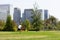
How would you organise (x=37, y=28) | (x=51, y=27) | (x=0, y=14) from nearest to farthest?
(x=37, y=28) → (x=51, y=27) → (x=0, y=14)

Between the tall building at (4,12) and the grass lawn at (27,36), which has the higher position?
the tall building at (4,12)

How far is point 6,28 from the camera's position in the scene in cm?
6284

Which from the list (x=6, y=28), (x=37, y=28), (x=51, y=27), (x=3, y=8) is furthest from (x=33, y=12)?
(x=3, y=8)

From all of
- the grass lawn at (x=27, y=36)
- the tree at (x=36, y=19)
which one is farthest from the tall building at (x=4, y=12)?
the grass lawn at (x=27, y=36)

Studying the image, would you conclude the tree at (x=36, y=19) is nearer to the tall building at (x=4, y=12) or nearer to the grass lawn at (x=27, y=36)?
the grass lawn at (x=27, y=36)

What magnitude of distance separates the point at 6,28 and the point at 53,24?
130 feet

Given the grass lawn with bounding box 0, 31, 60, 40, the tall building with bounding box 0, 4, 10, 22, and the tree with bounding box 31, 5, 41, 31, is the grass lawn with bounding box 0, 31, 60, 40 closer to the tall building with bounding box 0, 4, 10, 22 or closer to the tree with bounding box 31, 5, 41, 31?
the tree with bounding box 31, 5, 41, 31

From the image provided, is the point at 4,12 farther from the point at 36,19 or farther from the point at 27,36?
the point at 27,36

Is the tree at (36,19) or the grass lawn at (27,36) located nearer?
the grass lawn at (27,36)

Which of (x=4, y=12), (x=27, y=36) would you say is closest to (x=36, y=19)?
(x=27, y=36)

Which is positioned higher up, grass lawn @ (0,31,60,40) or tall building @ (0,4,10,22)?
tall building @ (0,4,10,22)

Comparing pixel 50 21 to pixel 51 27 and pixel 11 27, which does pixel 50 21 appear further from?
pixel 11 27

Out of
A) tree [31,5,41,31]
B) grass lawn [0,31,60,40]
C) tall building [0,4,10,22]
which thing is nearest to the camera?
grass lawn [0,31,60,40]

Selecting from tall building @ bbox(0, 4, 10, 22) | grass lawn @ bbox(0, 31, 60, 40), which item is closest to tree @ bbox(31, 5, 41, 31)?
grass lawn @ bbox(0, 31, 60, 40)
